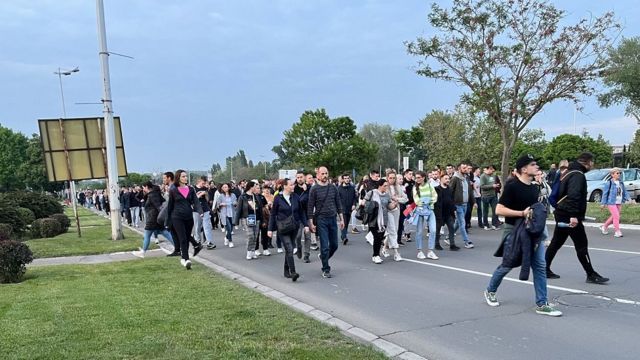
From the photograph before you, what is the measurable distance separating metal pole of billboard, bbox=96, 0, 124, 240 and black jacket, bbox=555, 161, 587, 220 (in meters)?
12.7

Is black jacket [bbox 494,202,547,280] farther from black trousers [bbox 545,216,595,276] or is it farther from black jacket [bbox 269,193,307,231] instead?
black jacket [bbox 269,193,307,231]

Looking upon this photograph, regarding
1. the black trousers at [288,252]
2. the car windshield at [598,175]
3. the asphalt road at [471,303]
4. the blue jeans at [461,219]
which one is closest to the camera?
the asphalt road at [471,303]

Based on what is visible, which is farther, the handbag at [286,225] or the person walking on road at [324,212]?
the handbag at [286,225]

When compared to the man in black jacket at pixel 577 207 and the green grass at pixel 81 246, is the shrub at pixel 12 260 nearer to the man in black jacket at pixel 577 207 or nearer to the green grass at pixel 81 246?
the green grass at pixel 81 246

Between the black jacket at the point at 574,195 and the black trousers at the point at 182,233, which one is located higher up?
the black jacket at the point at 574,195

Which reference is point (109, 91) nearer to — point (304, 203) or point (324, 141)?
point (304, 203)

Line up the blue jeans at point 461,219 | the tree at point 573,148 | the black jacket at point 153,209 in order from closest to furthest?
the blue jeans at point 461,219 → the black jacket at point 153,209 → the tree at point 573,148

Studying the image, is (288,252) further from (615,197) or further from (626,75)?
(626,75)

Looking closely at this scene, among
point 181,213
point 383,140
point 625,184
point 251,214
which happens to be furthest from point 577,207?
point 383,140

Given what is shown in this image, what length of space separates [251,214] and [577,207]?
6952 millimetres

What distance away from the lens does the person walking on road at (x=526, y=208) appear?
6.01 metres

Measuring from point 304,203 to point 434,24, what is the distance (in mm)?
12556

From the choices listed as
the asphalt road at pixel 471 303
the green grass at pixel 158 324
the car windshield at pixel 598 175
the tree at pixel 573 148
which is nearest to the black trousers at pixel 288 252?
the asphalt road at pixel 471 303

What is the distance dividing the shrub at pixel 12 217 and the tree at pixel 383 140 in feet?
232
